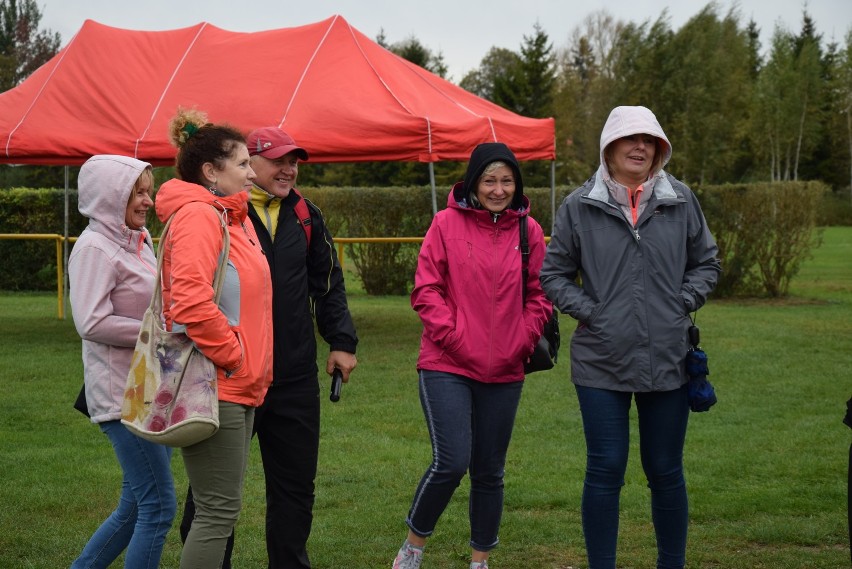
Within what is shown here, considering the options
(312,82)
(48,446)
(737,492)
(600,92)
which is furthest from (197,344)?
(600,92)

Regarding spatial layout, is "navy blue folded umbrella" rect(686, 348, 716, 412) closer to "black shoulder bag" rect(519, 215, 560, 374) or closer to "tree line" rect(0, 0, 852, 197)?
"black shoulder bag" rect(519, 215, 560, 374)

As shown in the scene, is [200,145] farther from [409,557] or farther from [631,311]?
[409,557]

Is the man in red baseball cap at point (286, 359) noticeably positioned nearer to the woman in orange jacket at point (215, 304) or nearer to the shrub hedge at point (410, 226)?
the woman in orange jacket at point (215, 304)

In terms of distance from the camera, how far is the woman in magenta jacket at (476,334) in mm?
4559

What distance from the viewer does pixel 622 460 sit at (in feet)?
14.1

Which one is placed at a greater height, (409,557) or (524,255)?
(524,255)

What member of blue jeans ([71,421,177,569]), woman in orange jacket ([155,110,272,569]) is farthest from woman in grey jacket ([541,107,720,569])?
blue jeans ([71,421,177,569])

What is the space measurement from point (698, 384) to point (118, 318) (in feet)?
7.26

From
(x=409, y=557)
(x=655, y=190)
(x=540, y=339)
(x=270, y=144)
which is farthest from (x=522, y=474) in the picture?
(x=270, y=144)

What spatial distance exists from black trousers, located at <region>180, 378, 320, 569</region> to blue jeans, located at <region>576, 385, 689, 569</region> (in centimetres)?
110

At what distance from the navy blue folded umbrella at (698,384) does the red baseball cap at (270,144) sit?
1.75 metres

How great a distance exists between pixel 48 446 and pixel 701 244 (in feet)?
16.1

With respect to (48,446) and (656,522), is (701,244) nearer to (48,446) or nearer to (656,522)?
(656,522)

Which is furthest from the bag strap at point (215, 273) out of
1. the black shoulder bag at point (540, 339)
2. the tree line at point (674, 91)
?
the tree line at point (674, 91)
